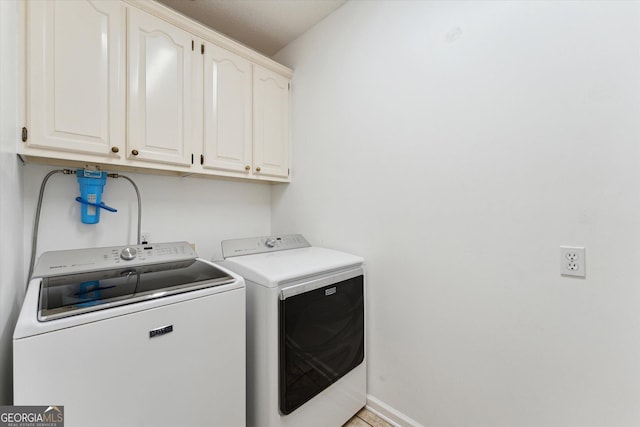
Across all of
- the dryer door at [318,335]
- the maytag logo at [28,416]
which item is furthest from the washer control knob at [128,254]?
the dryer door at [318,335]

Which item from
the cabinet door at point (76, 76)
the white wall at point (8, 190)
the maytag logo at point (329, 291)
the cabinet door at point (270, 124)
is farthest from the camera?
the cabinet door at point (270, 124)

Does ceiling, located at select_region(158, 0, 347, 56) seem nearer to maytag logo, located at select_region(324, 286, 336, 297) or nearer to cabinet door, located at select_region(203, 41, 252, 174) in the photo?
cabinet door, located at select_region(203, 41, 252, 174)

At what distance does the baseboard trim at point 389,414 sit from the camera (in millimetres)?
1479

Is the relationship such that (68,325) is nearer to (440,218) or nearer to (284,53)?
(440,218)

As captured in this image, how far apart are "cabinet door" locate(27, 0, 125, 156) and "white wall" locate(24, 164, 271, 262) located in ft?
1.23

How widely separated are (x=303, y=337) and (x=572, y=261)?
1.20m

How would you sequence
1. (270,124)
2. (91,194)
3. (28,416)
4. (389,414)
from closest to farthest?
(28,416) < (91,194) < (389,414) < (270,124)

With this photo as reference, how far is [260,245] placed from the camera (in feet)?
5.93

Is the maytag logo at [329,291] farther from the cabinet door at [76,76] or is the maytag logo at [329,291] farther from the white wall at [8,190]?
the cabinet door at [76,76]

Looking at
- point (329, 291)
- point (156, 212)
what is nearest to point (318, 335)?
point (329, 291)

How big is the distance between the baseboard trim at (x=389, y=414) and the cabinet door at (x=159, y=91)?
1.92m

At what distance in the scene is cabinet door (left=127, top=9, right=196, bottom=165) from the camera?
1403 millimetres

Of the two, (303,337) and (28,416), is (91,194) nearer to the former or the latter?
(28,416)

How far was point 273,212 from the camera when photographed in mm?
2426
